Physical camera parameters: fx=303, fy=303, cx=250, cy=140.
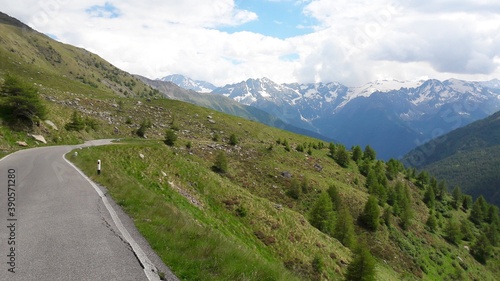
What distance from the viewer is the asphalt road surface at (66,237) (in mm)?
9102

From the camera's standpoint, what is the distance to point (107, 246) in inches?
430

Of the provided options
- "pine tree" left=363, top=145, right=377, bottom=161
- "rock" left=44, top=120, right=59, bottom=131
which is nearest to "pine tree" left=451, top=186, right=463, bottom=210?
"pine tree" left=363, top=145, right=377, bottom=161

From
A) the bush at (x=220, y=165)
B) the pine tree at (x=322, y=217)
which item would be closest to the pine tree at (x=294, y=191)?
the pine tree at (x=322, y=217)

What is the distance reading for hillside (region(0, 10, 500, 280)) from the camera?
562 inches

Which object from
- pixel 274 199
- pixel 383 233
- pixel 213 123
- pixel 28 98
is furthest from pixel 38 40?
pixel 383 233

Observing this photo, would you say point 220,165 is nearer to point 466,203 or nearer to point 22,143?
point 22,143

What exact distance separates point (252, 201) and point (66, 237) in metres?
25.2

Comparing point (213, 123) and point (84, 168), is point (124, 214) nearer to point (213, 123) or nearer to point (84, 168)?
point (84, 168)

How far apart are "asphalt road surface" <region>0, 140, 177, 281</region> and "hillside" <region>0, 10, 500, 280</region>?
958 mm

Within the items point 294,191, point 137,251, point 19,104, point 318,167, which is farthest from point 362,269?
point 318,167

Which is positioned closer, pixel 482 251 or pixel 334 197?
pixel 334 197

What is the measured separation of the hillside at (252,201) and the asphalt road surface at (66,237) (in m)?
0.96

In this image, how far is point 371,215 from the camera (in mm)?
58531

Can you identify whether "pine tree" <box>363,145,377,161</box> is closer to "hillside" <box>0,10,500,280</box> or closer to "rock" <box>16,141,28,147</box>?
"hillside" <box>0,10,500,280</box>
